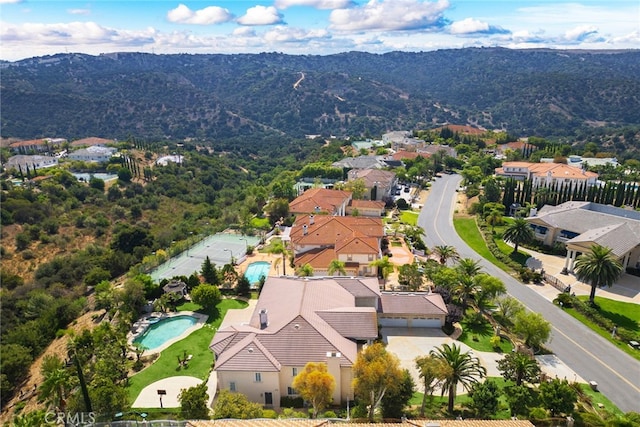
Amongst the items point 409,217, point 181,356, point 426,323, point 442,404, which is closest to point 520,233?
point 409,217

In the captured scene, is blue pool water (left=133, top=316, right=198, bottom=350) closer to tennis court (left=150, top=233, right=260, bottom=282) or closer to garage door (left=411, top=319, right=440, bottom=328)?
tennis court (left=150, top=233, right=260, bottom=282)

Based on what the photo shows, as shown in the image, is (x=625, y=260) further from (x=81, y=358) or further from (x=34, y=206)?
(x=34, y=206)

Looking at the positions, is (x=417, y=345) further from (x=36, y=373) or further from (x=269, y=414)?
(x=36, y=373)

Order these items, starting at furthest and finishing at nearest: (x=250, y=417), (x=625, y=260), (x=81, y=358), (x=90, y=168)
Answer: (x=90, y=168), (x=625, y=260), (x=81, y=358), (x=250, y=417)

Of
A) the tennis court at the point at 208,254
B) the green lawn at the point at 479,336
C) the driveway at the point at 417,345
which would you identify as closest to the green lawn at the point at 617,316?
the green lawn at the point at 479,336

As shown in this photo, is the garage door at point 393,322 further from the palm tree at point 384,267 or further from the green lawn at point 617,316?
the green lawn at point 617,316

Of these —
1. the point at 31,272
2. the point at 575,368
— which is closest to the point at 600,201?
the point at 575,368
